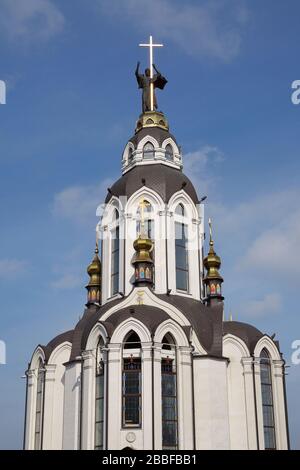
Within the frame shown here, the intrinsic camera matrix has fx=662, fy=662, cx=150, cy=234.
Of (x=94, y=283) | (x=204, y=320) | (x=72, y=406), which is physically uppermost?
(x=94, y=283)

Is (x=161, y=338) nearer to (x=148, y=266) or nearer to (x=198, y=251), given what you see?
(x=148, y=266)

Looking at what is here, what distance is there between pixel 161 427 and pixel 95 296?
28.7 ft

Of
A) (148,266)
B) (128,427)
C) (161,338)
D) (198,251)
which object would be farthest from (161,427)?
(198,251)

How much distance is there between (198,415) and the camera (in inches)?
969

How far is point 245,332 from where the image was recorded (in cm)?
2728

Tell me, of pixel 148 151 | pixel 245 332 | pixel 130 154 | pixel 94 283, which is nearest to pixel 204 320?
pixel 245 332

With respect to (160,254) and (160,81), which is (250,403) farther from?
(160,81)

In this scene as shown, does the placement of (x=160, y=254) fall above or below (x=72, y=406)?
above

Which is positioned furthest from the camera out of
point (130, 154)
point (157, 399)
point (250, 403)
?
point (130, 154)

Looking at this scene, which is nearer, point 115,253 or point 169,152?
point 115,253

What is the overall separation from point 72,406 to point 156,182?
10.5 meters

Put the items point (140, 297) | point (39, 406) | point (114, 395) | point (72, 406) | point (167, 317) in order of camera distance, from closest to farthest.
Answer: point (114, 395) → point (167, 317) → point (72, 406) → point (140, 297) → point (39, 406)

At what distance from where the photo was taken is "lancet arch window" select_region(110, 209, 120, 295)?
29.1 meters
